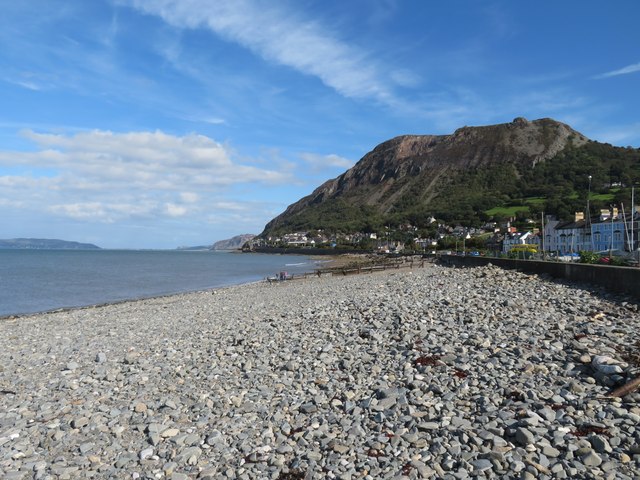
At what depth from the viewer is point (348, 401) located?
8.17m

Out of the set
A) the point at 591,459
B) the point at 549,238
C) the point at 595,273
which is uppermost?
the point at 549,238

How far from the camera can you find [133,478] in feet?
20.6

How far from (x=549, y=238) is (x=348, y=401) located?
106456 millimetres

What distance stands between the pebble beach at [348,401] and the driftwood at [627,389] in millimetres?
124

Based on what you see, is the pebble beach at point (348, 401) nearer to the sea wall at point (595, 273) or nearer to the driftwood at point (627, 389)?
the driftwood at point (627, 389)

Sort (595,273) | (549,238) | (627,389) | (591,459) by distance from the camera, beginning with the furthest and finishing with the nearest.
Answer: (549,238) → (595,273) → (627,389) → (591,459)

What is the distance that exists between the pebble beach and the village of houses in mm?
20947

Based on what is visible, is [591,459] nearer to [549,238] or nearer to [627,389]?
[627,389]

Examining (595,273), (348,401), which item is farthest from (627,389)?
(595,273)

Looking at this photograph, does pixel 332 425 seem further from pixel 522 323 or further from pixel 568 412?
pixel 522 323

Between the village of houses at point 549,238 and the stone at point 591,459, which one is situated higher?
the village of houses at point 549,238

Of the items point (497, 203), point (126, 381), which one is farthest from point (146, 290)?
point (497, 203)

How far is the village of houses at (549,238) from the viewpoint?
56531mm

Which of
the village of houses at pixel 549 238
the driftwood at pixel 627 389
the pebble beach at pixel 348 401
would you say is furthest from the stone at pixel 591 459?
the village of houses at pixel 549 238
